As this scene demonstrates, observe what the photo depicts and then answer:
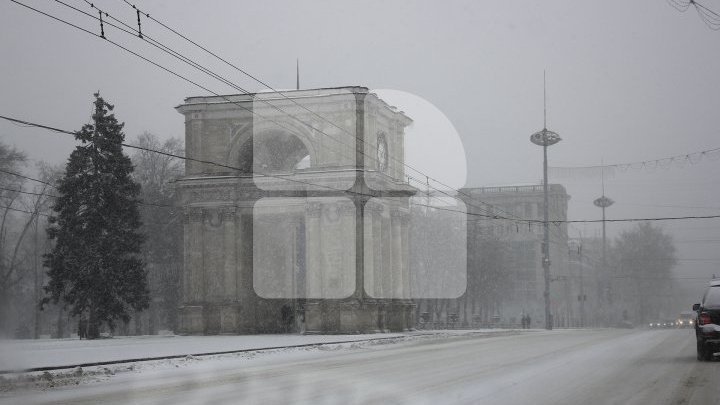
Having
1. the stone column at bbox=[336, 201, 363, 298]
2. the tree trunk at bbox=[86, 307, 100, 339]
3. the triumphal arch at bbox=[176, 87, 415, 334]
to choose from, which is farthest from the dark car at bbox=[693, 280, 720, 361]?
the tree trunk at bbox=[86, 307, 100, 339]

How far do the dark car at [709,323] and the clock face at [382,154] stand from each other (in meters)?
30.4

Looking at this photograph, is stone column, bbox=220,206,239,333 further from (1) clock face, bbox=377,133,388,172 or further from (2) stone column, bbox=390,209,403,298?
(2) stone column, bbox=390,209,403,298

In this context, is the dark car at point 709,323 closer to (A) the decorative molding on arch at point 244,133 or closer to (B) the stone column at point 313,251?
(B) the stone column at point 313,251

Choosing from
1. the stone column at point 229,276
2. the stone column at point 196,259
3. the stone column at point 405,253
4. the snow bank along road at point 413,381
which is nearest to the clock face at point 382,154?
the stone column at point 405,253

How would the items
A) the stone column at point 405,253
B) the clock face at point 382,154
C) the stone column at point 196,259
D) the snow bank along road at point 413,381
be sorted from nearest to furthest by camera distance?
the snow bank along road at point 413,381 < the stone column at point 196,259 < the clock face at point 382,154 < the stone column at point 405,253

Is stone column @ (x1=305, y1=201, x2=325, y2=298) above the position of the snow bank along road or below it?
above

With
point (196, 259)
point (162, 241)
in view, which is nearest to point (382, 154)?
point (196, 259)

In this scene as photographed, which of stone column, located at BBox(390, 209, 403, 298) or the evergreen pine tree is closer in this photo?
the evergreen pine tree

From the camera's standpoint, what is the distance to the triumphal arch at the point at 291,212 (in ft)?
149

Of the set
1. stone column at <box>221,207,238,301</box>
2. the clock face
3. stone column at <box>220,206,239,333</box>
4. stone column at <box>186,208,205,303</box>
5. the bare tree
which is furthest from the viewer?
the bare tree

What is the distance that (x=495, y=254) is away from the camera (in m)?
76.4

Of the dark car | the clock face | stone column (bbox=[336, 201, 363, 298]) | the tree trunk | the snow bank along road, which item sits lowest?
the tree trunk

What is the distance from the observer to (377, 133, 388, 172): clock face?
48281 mm

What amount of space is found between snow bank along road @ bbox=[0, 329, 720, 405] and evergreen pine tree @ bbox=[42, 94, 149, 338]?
22.3m
